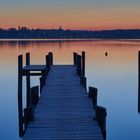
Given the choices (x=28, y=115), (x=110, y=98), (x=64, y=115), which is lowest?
(x=110, y=98)

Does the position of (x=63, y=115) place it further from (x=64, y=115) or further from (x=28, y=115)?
(x=28, y=115)

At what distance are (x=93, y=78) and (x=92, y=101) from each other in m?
26.3

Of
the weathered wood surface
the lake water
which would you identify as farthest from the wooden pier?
the lake water

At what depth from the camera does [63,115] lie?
423 inches

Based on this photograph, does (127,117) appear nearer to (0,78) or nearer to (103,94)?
(103,94)

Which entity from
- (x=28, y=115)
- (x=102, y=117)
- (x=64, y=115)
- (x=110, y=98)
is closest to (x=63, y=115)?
(x=64, y=115)

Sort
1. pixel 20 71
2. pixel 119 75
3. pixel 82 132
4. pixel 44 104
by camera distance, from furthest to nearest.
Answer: pixel 119 75, pixel 20 71, pixel 44 104, pixel 82 132

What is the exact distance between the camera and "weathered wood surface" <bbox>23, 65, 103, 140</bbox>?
885 centimetres

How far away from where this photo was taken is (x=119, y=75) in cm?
4184

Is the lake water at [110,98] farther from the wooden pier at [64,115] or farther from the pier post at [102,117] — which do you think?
the pier post at [102,117]

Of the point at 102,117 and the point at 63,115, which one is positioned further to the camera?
the point at 63,115

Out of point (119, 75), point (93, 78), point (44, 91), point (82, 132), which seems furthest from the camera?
point (119, 75)

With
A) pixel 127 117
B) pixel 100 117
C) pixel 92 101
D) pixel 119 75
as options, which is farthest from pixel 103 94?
pixel 100 117

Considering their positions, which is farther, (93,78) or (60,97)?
(93,78)
